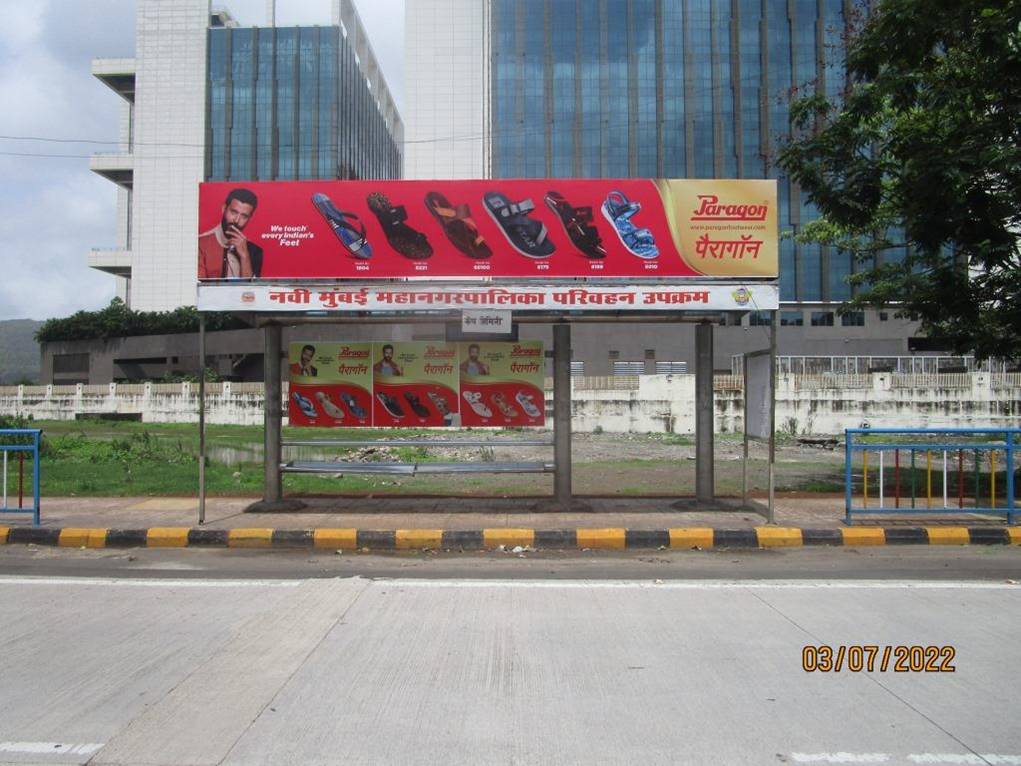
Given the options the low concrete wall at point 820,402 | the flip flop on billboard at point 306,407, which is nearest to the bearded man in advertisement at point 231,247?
the flip flop on billboard at point 306,407

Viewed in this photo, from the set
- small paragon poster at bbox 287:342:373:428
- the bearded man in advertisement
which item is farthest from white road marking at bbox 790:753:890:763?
the bearded man in advertisement

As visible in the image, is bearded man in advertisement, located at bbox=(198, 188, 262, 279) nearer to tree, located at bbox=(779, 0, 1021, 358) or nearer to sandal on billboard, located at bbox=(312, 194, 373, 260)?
sandal on billboard, located at bbox=(312, 194, 373, 260)

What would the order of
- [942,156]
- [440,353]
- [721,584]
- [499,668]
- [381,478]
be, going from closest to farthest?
[499,668] < [721,584] < [942,156] < [440,353] < [381,478]

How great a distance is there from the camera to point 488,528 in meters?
9.27

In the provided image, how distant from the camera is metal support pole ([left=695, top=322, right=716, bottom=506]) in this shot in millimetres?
10500

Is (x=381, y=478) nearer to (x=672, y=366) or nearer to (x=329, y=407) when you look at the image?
(x=329, y=407)

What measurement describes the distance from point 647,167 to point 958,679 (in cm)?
6509

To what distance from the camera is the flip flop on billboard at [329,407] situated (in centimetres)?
1081

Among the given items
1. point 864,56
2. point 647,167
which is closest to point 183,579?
point 864,56

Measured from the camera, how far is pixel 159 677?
4.66m

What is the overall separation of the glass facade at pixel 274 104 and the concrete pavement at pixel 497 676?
7702 cm

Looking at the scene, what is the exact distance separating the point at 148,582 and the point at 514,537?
3890mm

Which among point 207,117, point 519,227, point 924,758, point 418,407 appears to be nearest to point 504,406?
point 418,407
